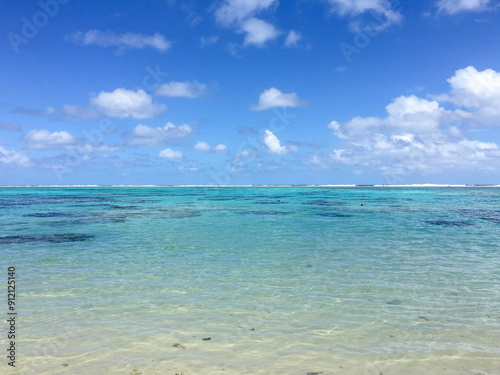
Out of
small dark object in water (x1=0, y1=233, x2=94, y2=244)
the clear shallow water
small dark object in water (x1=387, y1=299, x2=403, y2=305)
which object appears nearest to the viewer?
the clear shallow water

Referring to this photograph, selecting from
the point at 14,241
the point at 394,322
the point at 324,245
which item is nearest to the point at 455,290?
the point at 394,322

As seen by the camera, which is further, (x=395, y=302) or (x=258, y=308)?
(x=395, y=302)

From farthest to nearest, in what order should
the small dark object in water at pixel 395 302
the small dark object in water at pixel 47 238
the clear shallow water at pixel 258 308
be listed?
the small dark object in water at pixel 47 238 → the small dark object in water at pixel 395 302 → the clear shallow water at pixel 258 308

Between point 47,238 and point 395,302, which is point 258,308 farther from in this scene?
point 47,238

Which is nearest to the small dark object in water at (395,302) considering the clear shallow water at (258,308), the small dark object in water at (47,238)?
the clear shallow water at (258,308)

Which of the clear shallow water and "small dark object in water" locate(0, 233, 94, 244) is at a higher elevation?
"small dark object in water" locate(0, 233, 94, 244)

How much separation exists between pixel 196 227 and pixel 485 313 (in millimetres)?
19747

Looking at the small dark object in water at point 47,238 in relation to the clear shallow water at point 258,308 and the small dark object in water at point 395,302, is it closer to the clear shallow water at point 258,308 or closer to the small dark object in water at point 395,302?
the clear shallow water at point 258,308

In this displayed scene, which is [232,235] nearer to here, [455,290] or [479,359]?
[455,290]

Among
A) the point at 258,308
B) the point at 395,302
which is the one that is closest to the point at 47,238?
the point at 258,308

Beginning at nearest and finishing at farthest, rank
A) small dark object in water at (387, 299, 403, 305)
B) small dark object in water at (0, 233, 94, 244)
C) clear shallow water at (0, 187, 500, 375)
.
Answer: clear shallow water at (0, 187, 500, 375) → small dark object in water at (387, 299, 403, 305) → small dark object in water at (0, 233, 94, 244)

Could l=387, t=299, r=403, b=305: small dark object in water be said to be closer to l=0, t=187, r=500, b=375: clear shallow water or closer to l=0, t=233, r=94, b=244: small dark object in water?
l=0, t=187, r=500, b=375: clear shallow water

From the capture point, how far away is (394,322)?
312 inches

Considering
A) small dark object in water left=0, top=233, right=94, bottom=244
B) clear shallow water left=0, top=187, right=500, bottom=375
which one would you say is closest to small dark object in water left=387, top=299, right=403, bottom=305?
clear shallow water left=0, top=187, right=500, bottom=375
